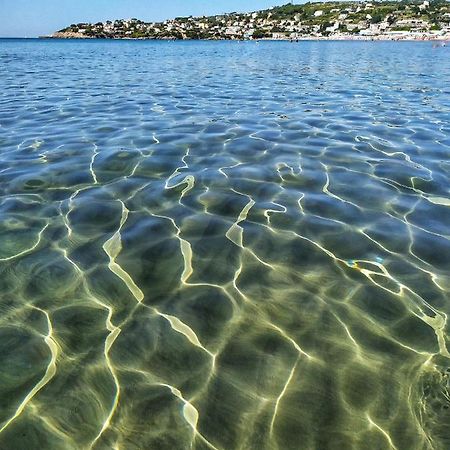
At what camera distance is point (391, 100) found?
1459 cm

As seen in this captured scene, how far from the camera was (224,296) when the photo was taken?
12.3 ft

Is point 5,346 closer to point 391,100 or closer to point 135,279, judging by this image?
point 135,279

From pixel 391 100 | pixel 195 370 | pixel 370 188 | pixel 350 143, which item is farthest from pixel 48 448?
pixel 391 100

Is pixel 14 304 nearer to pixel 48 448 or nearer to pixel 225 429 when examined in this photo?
pixel 48 448

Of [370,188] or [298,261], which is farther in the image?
[370,188]

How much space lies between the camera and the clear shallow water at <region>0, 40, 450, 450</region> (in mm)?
2600

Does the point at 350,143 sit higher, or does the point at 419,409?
the point at 419,409

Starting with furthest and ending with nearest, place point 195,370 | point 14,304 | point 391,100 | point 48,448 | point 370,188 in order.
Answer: point 391,100 → point 370,188 → point 14,304 → point 195,370 → point 48,448

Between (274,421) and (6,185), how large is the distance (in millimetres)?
5614

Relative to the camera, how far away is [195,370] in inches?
117

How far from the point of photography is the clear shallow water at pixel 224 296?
260 centimetres

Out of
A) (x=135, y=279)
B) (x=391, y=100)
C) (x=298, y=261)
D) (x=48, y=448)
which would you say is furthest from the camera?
(x=391, y=100)

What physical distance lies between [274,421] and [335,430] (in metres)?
0.40

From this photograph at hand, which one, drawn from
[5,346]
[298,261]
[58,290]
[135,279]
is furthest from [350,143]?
[5,346]
